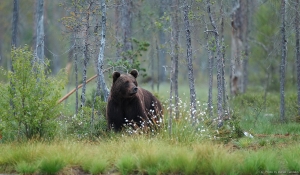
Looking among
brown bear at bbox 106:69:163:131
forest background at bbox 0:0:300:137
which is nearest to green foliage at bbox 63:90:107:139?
brown bear at bbox 106:69:163:131

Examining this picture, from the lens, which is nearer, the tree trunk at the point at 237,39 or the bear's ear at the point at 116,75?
the bear's ear at the point at 116,75

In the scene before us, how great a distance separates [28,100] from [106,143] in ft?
6.89

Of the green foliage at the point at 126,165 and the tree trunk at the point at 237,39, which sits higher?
the tree trunk at the point at 237,39

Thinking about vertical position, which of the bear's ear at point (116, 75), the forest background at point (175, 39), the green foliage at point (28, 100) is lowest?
the green foliage at point (28, 100)

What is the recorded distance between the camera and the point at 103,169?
1064 centimetres

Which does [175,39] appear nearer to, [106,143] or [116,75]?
[116,75]

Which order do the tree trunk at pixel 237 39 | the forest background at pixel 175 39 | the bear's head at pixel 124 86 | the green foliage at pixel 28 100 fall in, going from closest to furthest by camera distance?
the green foliage at pixel 28 100 → the bear's head at pixel 124 86 → the forest background at pixel 175 39 → the tree trunk at pixel 237 39

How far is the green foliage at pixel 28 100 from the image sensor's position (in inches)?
481

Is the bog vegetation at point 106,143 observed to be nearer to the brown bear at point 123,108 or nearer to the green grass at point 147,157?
the green grass at point 147,157

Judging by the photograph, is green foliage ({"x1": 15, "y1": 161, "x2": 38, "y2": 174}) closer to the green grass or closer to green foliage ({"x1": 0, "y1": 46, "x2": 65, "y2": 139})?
the green grass

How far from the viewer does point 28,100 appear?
12.3 meters

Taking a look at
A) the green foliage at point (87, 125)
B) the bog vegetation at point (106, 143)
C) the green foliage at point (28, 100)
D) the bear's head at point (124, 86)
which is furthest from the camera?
the green foliage at point (87, 125)

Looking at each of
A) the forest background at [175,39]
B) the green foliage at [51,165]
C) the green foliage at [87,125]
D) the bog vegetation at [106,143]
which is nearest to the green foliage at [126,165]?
the bog vegetation at [106,143]

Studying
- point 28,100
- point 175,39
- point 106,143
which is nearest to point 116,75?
point 106,143
